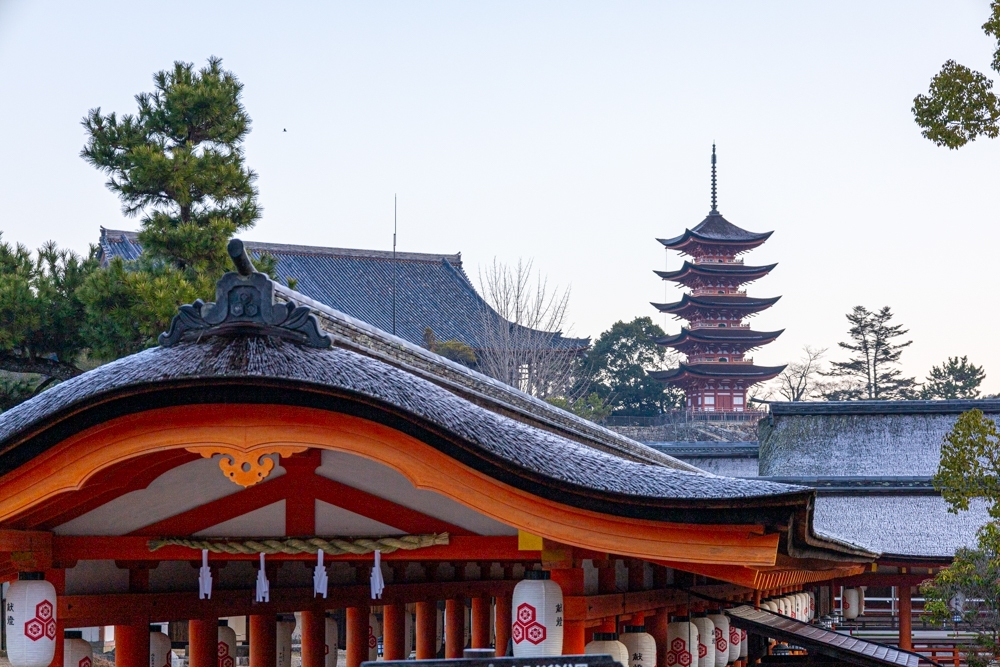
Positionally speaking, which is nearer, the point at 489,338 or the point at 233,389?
the point at 233,389

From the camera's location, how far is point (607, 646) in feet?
22.0

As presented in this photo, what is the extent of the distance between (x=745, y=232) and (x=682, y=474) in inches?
2209

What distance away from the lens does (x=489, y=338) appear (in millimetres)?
44031

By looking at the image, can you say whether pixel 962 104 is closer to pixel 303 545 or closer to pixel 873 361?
pixel 303 545

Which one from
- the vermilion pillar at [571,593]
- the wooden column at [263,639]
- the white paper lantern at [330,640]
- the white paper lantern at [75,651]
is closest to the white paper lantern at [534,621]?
the vermilion pillar at [571,593]

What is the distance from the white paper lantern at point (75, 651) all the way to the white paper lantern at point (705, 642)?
4297 mm

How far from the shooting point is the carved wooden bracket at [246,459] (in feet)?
17.3

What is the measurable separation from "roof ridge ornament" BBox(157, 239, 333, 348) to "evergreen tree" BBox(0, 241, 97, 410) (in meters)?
12.2

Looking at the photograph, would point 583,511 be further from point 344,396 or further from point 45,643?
point 45,643

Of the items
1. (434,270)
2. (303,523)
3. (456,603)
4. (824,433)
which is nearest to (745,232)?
(434,270)

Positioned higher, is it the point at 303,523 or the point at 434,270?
the point at 434,270

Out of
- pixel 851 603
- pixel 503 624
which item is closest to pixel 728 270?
pixel 851 603

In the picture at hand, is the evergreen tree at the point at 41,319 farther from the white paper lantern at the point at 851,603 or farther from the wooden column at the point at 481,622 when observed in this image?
the white paper lantern at the point at 851,603

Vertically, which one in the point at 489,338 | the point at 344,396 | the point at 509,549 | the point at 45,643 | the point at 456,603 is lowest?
the point at 456,603
